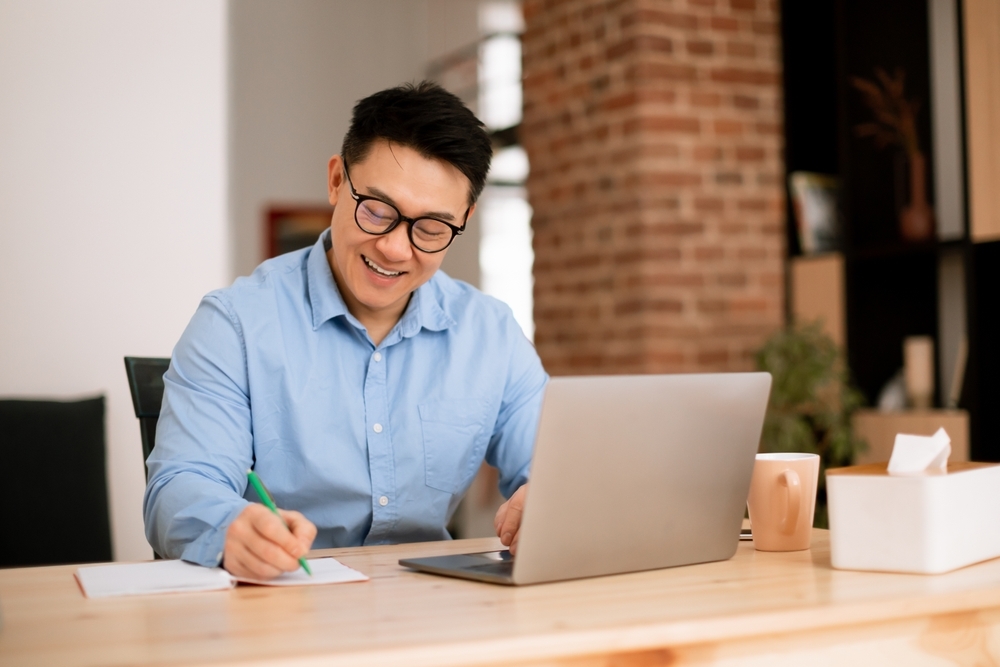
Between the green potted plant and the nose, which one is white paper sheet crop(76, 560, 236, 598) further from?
the green potted plant

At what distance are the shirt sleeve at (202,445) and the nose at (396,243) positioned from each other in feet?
0.84

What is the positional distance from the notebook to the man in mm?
212

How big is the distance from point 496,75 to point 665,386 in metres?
5.19

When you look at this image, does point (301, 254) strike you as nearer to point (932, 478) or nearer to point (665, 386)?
point (665, 386)

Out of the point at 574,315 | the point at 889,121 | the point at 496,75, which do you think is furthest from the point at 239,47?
the point at 889,121

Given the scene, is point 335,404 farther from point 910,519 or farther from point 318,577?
point 910,519

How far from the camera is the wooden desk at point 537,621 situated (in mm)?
820

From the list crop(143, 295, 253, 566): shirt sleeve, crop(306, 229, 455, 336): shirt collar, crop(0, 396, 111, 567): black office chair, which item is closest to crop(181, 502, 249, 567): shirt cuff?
crop(143, 295, 253, 566): shirt sleeve

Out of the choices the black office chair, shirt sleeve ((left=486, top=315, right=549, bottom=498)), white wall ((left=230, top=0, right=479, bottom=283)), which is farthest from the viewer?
white wall ((left=230, top=0, right=479, bottom=283))

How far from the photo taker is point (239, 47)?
20.7 ft

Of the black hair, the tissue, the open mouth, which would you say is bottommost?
the tissue

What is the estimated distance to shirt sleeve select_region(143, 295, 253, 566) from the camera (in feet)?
4.17

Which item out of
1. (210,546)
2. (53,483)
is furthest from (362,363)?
(53,483)

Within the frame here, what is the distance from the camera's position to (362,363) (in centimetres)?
167
